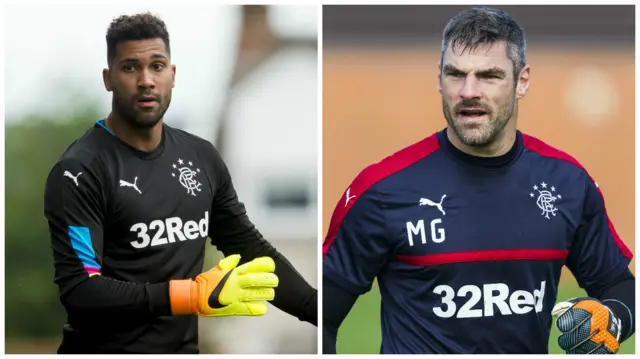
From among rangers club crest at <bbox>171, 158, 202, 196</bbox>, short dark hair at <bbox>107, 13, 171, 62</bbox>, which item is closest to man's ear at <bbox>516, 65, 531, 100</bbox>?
rangers club crest at <bbox>171, 158, 202, 196</bbox>

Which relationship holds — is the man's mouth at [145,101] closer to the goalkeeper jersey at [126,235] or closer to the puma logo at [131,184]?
the goalkeeper jersey at [126,235]

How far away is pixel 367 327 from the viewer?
455 cm

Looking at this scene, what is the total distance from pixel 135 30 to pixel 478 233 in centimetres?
213

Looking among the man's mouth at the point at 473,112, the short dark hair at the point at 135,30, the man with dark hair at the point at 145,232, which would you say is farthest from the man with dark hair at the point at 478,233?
the short dark hair at the point at 135,30

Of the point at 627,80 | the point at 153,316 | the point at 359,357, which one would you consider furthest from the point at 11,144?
the point at 627,80

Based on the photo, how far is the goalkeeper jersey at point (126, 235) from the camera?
4.14 meters

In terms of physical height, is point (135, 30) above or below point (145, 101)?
above

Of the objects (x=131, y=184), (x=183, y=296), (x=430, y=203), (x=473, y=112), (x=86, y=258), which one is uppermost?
(x=473, y=112)

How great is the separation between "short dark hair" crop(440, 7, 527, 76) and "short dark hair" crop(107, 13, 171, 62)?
1541 mm

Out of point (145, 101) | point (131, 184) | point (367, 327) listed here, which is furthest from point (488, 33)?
point (131, 184)

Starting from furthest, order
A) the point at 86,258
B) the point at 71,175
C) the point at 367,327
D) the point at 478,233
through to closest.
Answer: the point at 367,327
the point at 478,233
the point at 71,175
the point at 86,258

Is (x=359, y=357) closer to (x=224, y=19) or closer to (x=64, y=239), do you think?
(x=64, y=239)

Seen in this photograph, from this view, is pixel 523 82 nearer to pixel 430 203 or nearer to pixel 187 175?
pixel 430 203

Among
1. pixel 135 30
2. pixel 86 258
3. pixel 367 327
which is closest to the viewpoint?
pixel 86 258
